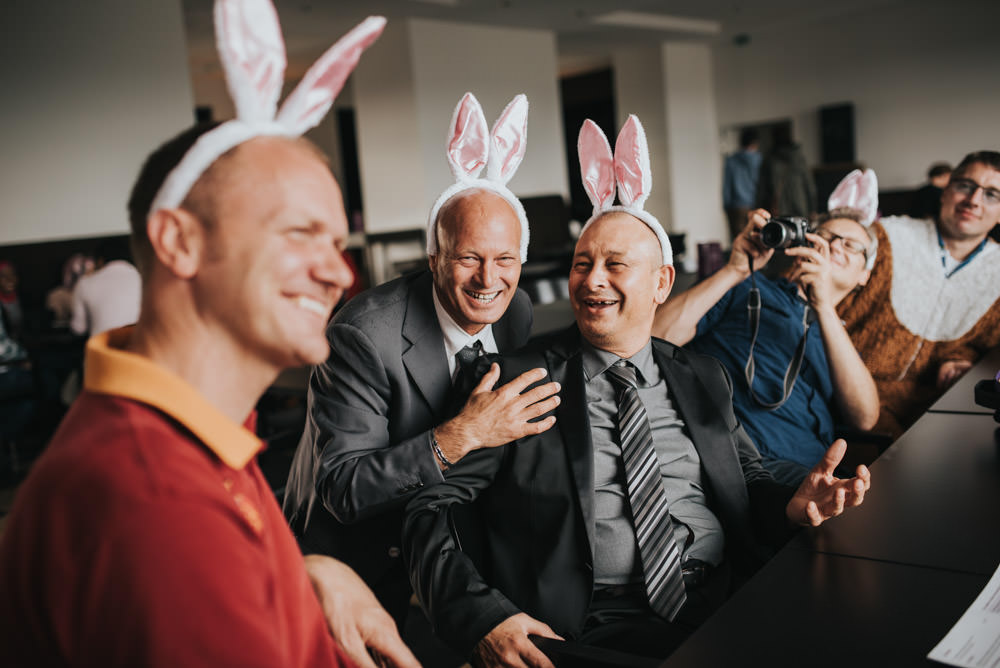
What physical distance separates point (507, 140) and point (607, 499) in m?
0.95

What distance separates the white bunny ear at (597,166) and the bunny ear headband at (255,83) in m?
1.08

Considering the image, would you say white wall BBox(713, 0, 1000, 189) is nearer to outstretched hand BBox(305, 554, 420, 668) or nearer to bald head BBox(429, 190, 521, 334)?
bald head BBox(429, 190, 521, 334)

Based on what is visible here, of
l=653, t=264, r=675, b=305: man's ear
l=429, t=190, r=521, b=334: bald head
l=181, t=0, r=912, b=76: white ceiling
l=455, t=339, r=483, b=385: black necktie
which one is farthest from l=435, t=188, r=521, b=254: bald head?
l=181, t=0, r=912, b=76: white ceiling

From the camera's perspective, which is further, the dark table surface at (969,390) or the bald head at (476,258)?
the dark table surface at (969,390)

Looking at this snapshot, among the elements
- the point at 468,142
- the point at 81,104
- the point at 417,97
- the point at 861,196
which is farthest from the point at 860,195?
the point at 417,97

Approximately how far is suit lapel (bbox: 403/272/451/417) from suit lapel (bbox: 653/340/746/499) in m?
0.53

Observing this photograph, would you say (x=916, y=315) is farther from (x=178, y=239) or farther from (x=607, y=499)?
(x=178, y=239)

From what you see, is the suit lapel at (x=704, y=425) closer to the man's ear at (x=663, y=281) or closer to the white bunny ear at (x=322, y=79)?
the man's ear at (x=663, y=281)

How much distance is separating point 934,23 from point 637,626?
12101mm

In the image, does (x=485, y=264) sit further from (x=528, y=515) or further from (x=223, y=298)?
(x=223, y=298)

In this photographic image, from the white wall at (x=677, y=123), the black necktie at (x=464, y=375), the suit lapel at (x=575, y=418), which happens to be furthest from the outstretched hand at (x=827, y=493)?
the white wall at (x=677, y=123)

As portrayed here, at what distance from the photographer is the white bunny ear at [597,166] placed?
1.91 m

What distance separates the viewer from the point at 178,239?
778 mm

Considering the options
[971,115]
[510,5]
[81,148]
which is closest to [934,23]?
[971,115]
